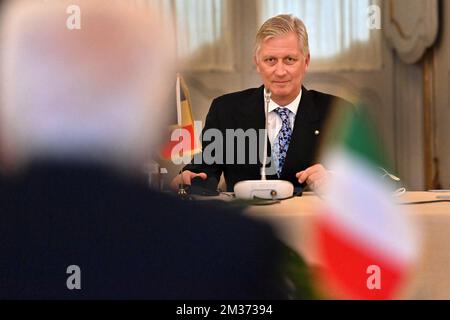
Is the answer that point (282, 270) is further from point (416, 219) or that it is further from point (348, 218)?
point (416, 219)

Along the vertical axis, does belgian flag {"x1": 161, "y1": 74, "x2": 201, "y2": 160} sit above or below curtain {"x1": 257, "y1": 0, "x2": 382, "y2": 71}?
below

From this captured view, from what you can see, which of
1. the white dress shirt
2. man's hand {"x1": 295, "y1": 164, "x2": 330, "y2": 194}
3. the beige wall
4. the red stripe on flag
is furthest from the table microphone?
the beige wall

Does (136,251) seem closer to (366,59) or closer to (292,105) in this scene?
(292,105)

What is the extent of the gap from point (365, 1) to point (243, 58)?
0.78 metres

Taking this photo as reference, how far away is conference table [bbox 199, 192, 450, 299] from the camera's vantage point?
3.42ft

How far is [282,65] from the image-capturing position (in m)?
1.60

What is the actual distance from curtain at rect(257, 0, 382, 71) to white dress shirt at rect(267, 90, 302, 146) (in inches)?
67.6

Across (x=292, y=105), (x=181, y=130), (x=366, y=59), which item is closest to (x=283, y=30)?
(x=292, y=105)

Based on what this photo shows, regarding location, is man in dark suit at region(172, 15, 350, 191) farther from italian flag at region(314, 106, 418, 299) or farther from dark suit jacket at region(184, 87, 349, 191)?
italian flag at region(314, 106, 418, 299)

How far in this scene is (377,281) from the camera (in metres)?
1.01

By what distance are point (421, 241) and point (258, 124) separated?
2.39ft

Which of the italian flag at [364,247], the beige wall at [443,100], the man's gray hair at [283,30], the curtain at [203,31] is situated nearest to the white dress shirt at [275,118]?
the man's gray hair at [283,30]

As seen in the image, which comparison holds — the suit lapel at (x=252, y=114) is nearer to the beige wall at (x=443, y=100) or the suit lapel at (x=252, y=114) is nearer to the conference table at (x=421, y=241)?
the conference table at (x=421, y=241)

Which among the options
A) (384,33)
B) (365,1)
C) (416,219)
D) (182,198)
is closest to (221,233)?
(182,198)
